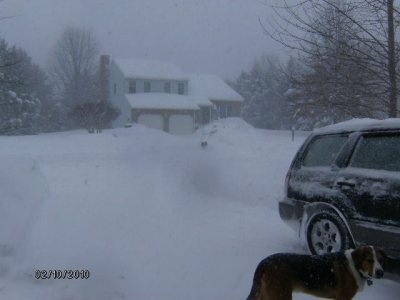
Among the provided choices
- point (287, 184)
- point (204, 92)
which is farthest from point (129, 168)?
point (204, 92)

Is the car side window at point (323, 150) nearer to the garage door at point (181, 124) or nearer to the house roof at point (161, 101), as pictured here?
the house roof at point (161, 101)

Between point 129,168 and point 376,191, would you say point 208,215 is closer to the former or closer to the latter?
point 376,191

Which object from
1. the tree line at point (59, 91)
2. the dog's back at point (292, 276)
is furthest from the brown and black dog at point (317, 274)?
the tree line at point (59, 91)

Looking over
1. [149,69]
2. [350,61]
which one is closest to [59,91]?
[149,69]

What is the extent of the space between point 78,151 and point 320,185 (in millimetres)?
14893

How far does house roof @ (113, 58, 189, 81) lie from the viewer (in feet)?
137

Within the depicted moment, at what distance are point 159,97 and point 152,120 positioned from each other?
2.81 metres

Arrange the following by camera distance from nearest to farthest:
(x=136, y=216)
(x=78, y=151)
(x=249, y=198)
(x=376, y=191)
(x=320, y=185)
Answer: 1. (x=376, y=191)
2. (x=320, y=185)
3. (x=136, y=216)
4. (x=249, y=198)
5. (x=78, y=151)

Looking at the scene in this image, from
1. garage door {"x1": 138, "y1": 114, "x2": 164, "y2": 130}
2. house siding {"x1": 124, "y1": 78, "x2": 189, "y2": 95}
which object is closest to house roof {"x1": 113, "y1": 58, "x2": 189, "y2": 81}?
house siding {"x1": 124, "y1": 78, "x2": 189, "y2": 95}

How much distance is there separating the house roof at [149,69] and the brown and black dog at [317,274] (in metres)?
38.2

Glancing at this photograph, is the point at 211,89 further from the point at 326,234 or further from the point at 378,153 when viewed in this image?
the point at 378,153

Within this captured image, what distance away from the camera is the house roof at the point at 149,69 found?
4162cm

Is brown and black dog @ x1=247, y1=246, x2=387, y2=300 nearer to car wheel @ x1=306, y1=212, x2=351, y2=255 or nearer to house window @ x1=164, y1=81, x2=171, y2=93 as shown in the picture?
car wheel @ x1=306, y1=212, x2=351, y2=255

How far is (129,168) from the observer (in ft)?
45.9
